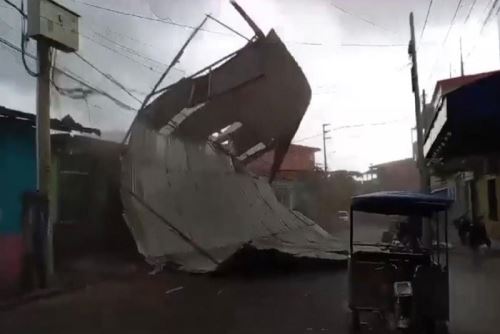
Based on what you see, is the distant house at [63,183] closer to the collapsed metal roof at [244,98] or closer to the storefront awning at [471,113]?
the collapsed metal roof at [244,98]

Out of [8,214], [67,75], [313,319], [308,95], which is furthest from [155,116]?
[313,319]

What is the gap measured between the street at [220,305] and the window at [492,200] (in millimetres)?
8084

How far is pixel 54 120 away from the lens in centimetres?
1125

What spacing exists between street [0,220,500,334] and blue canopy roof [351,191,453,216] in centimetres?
142

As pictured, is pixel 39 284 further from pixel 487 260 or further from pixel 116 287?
pixel 487 260

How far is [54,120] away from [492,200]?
14736 mm

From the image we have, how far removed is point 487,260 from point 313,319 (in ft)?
26.6

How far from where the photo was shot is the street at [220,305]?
7124mm

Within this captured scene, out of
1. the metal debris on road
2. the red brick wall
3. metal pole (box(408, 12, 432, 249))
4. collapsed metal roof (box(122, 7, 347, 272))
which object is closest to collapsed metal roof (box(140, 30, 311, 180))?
collapsed metal roof (box(122, 7, 347, 272))

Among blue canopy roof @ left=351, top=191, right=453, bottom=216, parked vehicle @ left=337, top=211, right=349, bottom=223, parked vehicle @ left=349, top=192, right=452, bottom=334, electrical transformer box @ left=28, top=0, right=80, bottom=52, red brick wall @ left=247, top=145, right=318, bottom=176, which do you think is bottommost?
parked vehicle @ left=349, top=192, right=452, bottom=334

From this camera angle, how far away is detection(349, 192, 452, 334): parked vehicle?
649 cm

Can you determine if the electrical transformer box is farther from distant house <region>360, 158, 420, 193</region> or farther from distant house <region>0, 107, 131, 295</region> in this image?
distant house <region>360, 158, 420, 193</region>

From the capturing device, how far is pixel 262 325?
7.18 metres

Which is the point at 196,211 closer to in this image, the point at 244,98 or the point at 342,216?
the point at 244,98
